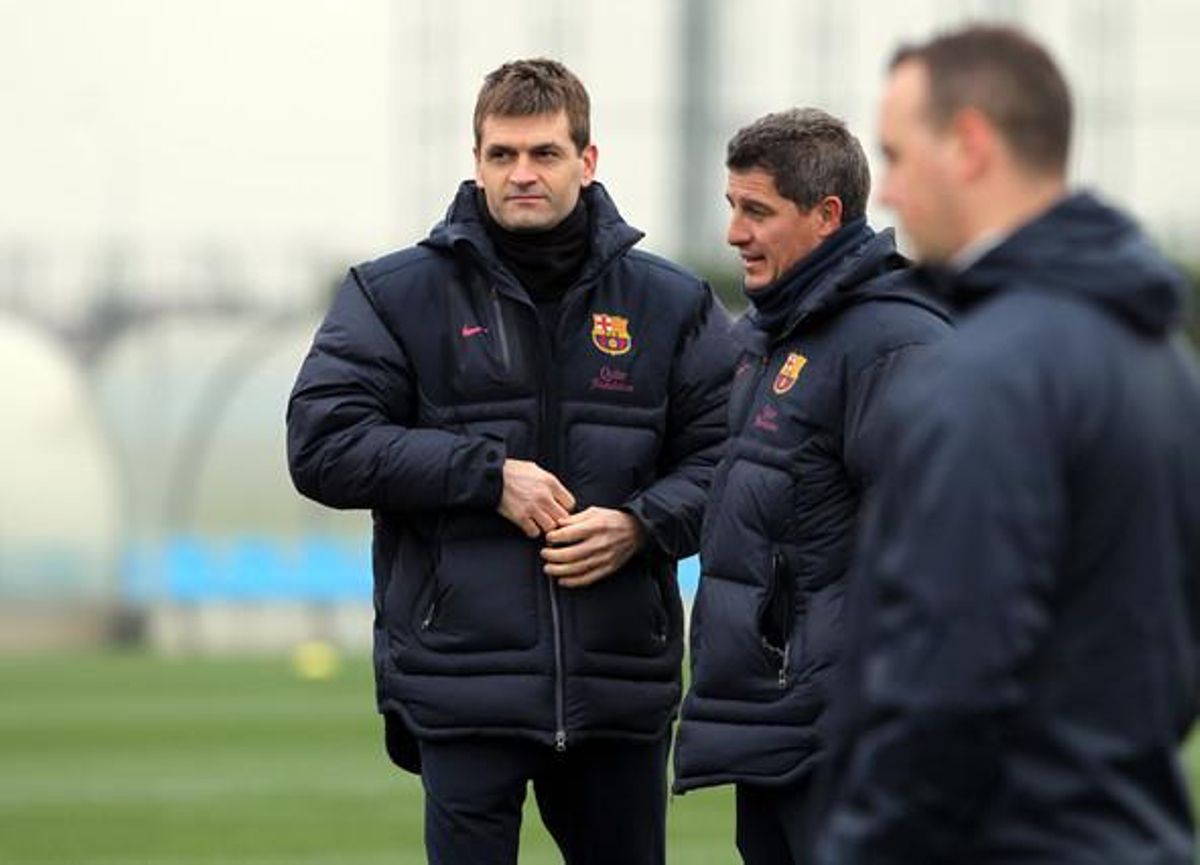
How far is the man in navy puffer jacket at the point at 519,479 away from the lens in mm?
6746

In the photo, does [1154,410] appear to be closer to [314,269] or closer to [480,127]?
[480,127]

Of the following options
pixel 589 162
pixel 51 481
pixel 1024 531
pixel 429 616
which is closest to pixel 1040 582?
pixel 1024 531

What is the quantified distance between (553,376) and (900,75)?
2783 millimetres

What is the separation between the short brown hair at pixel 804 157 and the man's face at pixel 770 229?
0.02 metres

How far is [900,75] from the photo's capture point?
4148 mm

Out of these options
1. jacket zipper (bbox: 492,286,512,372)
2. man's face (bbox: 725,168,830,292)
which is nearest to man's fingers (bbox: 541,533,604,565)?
jacket zipper (bbox: 492,286,512,372)

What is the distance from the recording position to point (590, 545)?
22.1 feet

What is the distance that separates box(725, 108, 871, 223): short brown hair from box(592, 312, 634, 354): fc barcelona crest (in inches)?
18.6

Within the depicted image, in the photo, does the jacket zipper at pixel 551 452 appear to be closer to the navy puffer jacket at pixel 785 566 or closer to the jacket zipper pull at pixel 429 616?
the jacket zipper pull at pixel 429 616

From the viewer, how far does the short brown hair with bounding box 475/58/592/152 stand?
22.4 ft

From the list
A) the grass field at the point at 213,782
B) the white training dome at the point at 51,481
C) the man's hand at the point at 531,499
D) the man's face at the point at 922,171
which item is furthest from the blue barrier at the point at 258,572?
the man's face at the point at 922,171

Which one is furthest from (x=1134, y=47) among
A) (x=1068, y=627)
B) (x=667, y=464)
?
(x=1068, y=627)

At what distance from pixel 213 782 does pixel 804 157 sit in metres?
9.81

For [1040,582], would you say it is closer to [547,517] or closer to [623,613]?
[547,517]
